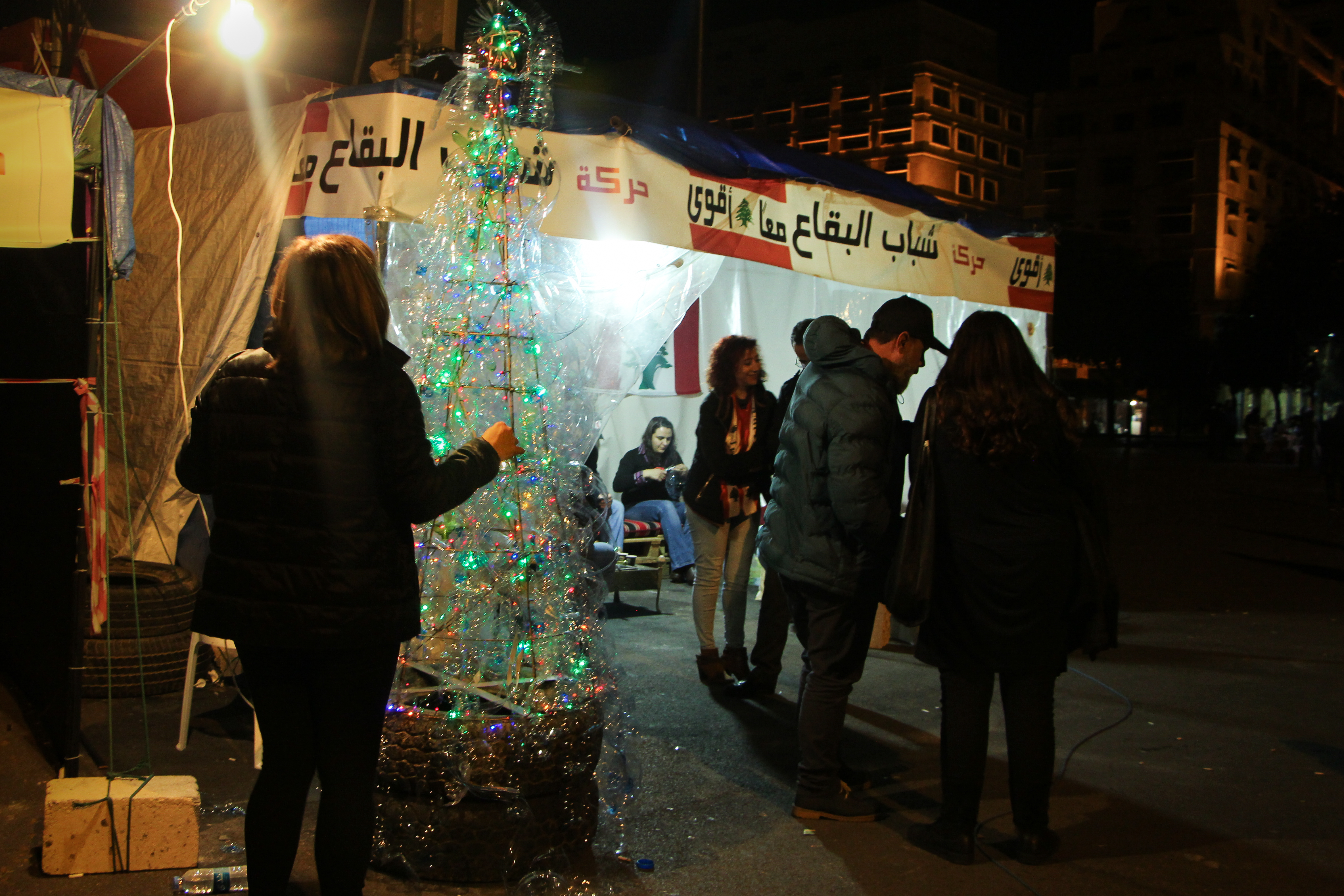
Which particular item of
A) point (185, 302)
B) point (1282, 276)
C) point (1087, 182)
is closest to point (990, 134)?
point (1087, 182)

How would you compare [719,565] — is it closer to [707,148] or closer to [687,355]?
[707,148]

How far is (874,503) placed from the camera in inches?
137

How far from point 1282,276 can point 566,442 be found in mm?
47590

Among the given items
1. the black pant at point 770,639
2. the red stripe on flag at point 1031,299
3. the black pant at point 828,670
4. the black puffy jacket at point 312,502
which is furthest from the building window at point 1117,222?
the black puffy jacket at point 312,502

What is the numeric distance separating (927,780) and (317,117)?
4.39 meters

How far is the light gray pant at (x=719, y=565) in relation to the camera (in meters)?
5.37

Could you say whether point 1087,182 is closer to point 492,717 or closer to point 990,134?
point 990,134

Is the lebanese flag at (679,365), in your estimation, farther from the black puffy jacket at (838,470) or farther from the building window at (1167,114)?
the building window at (1167,114)

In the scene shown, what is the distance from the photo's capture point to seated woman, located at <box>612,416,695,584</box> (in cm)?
846

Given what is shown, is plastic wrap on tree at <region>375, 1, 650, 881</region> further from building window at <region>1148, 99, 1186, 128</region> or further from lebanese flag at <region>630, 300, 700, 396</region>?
building window at <region>1148, 99, 1186, 128</region>

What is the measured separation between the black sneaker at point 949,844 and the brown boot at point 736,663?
2.06 m

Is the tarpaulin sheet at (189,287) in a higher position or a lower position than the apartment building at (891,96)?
lower

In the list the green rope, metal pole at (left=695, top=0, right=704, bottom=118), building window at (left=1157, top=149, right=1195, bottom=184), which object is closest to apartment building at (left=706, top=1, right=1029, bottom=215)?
building window at (left=1157, top=149, right=1195, bottom=184)

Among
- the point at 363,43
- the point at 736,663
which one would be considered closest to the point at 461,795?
the point at 736,663
